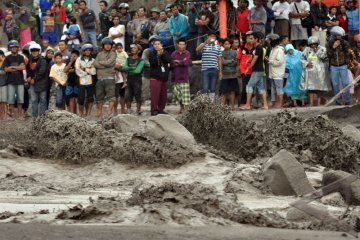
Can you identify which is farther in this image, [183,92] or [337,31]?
[337,31]

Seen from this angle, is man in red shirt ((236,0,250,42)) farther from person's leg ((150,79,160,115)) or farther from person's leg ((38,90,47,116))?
person's leg ((38,90,47,116))

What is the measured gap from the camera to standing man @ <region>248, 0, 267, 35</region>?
25.3 meters

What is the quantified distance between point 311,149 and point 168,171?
104 inches

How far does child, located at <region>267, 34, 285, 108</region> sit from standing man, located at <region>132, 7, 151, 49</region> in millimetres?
4313

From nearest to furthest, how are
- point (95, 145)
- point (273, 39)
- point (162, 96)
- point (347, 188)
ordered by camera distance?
1. point (347, 188)
2. point (95, 145)
3. point (162, 96)
4. point (273, 39)

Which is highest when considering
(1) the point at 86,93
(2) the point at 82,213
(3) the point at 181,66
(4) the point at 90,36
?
(4) the point at 90,36

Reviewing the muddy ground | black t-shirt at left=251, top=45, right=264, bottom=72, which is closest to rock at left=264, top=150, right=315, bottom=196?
the muddy ground

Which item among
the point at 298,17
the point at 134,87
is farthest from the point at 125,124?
the point at 298,17

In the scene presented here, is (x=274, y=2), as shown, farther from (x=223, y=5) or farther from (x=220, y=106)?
(x=220, y=106)

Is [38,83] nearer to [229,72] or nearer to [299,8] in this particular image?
[229,72]

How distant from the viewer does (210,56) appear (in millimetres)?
23625

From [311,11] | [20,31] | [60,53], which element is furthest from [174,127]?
[20,31]

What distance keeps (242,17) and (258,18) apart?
0.73m

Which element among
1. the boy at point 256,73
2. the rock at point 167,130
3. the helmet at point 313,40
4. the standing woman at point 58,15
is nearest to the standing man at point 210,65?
the boy at point 256,73
